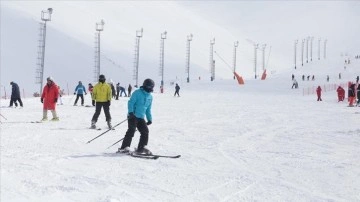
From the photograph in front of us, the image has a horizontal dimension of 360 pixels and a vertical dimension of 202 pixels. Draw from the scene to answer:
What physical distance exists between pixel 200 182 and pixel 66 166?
2.32 meters

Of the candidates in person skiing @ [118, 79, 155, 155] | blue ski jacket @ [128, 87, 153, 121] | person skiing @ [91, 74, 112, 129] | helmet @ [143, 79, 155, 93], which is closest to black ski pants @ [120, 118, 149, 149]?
person skiing @ [118, 79, 155, 155]

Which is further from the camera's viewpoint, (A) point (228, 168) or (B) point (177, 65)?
(B) point (177, 65)

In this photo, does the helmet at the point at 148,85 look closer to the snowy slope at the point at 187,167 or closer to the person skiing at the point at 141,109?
the person skiing at the point at 141,109

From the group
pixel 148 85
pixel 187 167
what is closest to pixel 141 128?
pixel 148 85

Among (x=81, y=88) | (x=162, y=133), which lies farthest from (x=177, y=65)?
(x=162, y=133)

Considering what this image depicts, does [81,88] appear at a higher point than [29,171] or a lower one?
higher

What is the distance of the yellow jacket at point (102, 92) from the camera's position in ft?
44.9

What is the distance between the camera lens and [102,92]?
45.0ft

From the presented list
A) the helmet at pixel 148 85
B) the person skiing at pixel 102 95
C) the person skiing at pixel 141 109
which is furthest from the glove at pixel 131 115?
the person skiing at pixel 102 95

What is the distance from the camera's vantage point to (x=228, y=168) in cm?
810

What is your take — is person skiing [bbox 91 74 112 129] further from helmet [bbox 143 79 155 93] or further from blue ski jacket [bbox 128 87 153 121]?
helmet [bbox 143 79 155 93]

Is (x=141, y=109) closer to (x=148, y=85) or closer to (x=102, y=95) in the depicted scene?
(x=148, y=85)

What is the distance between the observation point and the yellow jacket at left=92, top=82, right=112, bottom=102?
13.7 meters

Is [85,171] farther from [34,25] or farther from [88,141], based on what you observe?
[34,25]
